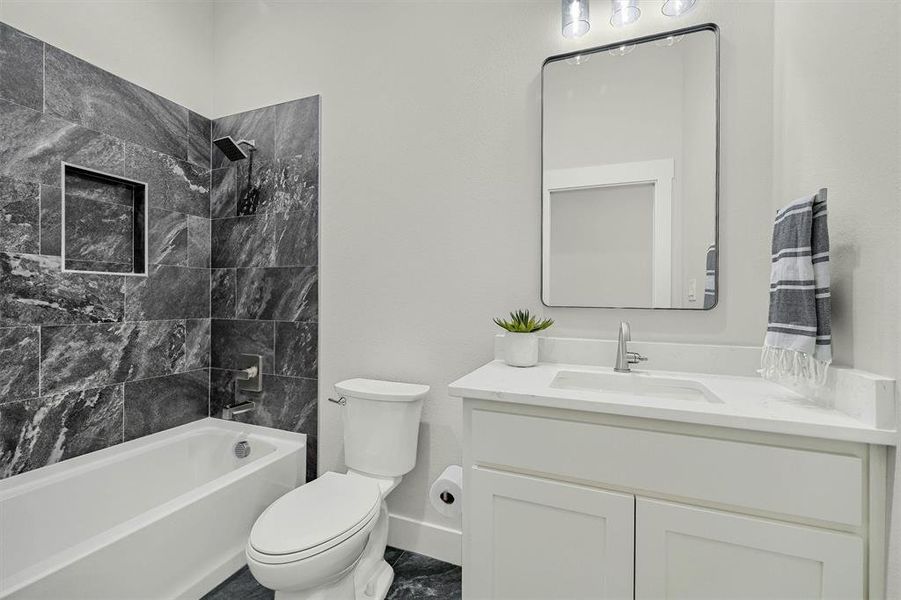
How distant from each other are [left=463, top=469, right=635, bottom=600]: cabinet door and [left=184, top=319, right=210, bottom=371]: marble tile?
6.12 ft

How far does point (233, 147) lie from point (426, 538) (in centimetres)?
215

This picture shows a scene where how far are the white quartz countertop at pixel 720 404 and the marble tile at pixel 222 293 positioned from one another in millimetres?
1643

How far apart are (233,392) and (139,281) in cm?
74

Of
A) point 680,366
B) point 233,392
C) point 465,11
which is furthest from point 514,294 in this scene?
point 233,392

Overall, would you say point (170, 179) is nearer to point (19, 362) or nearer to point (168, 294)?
point (168, 294)

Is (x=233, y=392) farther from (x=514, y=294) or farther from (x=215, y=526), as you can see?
(x=514, y=294)

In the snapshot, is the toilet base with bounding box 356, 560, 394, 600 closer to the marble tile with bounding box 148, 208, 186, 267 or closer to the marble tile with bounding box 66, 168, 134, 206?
the marble tile with bounding box 148, 208, 186, 267

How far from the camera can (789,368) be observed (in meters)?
1.13

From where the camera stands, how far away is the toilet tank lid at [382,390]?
5.59 ft

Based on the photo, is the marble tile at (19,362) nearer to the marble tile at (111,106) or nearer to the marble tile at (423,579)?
the marble tile at (111,106)

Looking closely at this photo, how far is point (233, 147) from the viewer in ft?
7.03

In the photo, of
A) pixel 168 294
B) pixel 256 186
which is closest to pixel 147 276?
pixel 168 294

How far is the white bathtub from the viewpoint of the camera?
1252 millimetres

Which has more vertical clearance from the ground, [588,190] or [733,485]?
[588,190]
